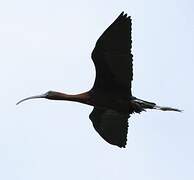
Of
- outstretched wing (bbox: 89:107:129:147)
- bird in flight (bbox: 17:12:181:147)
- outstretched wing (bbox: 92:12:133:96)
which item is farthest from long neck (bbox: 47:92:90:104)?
outstretched wing (bbox: 89:107:129:147)

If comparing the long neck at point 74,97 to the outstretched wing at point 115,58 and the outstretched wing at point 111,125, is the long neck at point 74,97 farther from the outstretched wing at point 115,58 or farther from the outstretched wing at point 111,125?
the outstretched wing at point 111,125

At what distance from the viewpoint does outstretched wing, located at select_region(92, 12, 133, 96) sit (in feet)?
88.5

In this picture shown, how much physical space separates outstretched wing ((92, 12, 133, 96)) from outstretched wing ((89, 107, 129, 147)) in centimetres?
169

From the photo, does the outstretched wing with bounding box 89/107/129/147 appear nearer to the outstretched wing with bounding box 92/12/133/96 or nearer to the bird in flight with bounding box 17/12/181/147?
the bird in flight with bounding box 17/12/181/147

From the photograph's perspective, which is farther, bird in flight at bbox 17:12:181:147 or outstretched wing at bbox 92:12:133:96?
bird in flight at bbox 17:12:181:147

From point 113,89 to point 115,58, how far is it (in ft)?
4.45

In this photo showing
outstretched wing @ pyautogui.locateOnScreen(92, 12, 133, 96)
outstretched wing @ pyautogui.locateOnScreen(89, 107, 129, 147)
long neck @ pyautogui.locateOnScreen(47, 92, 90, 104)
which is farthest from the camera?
outstretched wing @ pyautogui.locateOnScreen(89, 107, 129, 147)

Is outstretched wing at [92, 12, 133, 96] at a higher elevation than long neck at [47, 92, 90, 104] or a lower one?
higher

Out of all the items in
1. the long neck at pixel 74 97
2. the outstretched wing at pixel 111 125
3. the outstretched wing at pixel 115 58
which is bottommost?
the outstretched wing at pixel 111 125

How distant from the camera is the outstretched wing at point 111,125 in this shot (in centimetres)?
3016

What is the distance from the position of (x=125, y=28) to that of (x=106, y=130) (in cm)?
467

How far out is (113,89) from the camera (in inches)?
1131

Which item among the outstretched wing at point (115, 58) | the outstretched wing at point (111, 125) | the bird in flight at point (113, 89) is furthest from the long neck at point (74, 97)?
the outstretched wing at point (111, 125)

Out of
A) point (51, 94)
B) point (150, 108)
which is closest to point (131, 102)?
point (150, 108)
